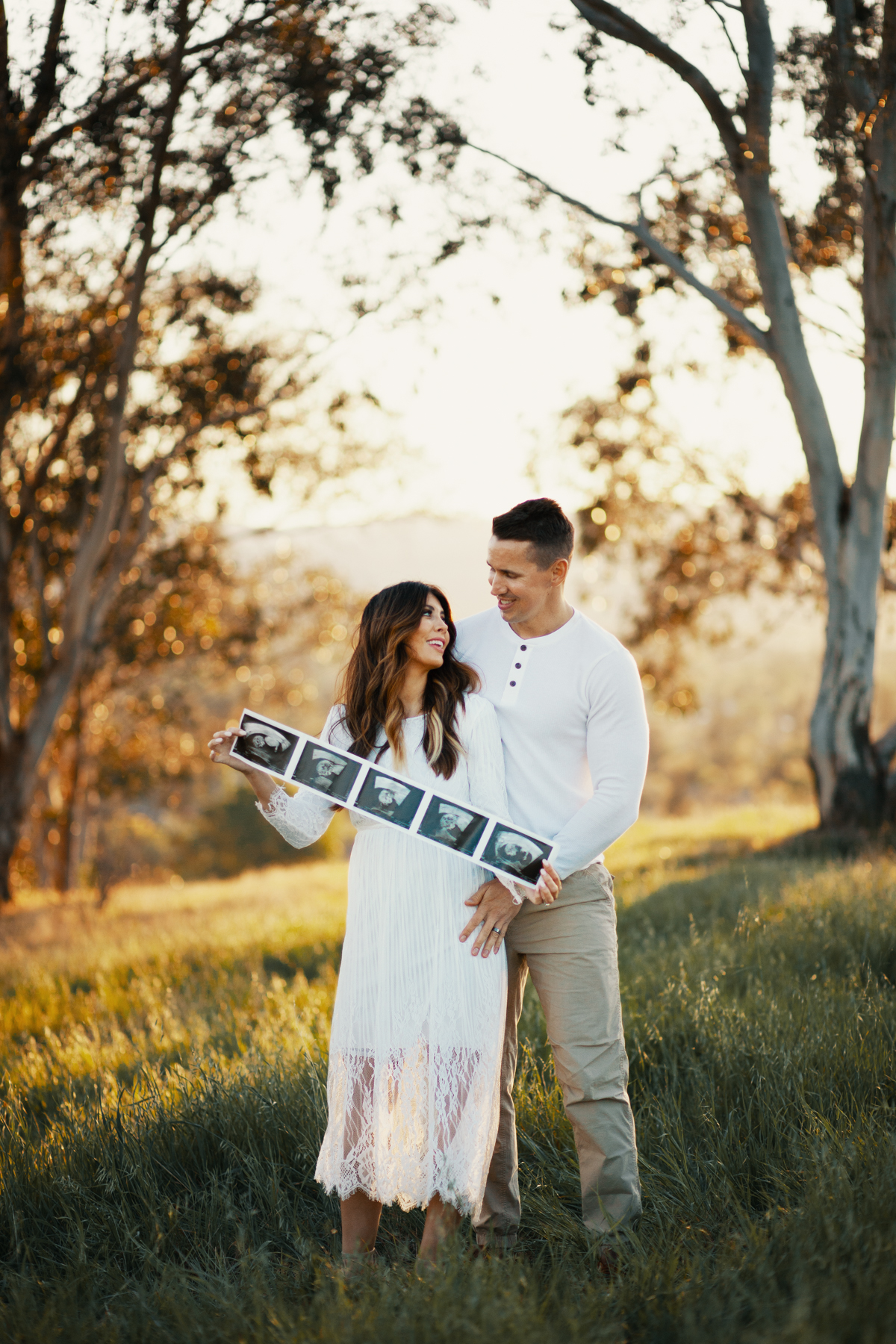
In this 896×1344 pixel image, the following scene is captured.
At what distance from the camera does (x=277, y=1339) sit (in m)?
Result: 2.70

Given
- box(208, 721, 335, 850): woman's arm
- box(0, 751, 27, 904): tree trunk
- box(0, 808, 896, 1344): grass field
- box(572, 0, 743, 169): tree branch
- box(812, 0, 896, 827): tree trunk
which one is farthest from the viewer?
box(0, 751, 27, 904): tree trunk

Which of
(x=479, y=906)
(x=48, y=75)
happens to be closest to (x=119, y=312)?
(x=48, y=75)

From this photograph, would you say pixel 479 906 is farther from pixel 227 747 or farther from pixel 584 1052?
pixel 227 747

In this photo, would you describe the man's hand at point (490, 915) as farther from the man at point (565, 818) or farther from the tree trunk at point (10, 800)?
the tree trunk at point (10, 800)

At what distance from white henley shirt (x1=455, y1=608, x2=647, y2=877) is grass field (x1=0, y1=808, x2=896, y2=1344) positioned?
3.91 ft

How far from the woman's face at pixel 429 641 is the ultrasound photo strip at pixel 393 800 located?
1.28 ft

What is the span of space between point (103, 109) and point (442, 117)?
116 inches

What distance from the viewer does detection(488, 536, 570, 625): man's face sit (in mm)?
3607

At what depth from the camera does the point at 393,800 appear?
3.36 metres

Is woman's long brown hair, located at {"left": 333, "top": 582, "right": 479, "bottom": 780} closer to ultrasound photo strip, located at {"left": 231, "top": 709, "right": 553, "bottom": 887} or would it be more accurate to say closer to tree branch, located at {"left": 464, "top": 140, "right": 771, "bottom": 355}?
ultrasound photo strip, located at {"left": 231, "top": 709, "right": 553, "bottom": 887}

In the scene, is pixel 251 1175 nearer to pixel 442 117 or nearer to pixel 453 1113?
pixel 453 1113

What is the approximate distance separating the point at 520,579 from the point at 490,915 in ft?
3.69

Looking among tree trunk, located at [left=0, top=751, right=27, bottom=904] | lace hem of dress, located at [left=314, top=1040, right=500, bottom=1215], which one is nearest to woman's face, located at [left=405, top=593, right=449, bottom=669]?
lace hem of dress, located at [left=314, top=1040, right=500, bottom=1215]

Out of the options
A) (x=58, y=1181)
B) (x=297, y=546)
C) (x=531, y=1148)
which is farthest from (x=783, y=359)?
(x=297, y=546)
